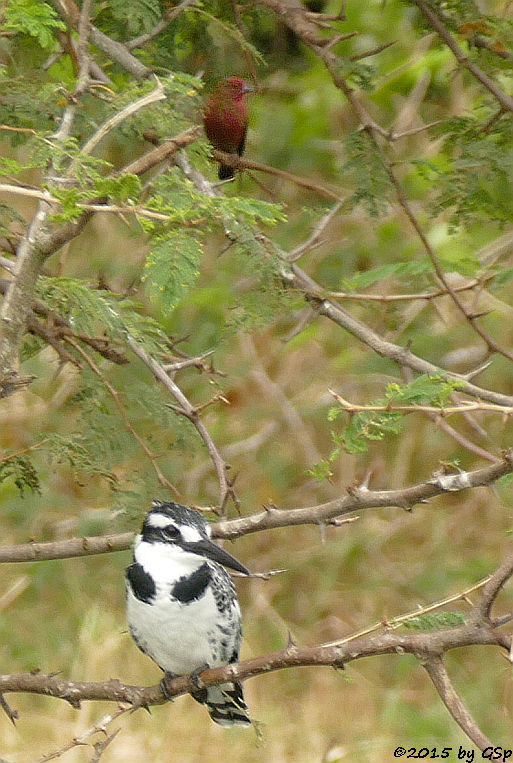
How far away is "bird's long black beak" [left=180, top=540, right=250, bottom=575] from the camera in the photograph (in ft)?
7.66

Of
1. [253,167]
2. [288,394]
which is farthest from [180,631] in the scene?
[288,394]

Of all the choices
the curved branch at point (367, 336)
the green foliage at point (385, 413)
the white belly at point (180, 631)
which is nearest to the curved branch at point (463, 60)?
the curved branch at point (367, 336)

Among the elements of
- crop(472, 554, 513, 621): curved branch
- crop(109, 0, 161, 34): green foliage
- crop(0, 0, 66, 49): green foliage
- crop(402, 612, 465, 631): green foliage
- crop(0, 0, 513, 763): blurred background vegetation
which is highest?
crop(0, 0, 66, 49): green foliage

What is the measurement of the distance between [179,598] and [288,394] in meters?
2.94

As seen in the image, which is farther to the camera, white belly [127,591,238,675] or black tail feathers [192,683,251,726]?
black tail feathers [192,683,251,726]

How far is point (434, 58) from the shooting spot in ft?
14.7

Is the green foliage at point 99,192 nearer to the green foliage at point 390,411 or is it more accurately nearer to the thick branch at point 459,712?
the green foliage at point 390,411

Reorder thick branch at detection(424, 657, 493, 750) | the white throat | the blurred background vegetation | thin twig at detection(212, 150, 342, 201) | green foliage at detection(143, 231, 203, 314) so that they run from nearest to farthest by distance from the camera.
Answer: thick branch at detection(424, 657, 493, 750) < green foliage at detection(143, 231, 203, 314) < the white throat < thin twig at detection(212, 150, 342, 201) < the blurred background vegetation

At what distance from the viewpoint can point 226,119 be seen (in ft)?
9.33

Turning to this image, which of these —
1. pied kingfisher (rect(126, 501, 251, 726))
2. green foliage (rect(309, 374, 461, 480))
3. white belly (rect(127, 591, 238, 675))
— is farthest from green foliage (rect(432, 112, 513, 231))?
white belly (rect(127, 591, 238, 675))

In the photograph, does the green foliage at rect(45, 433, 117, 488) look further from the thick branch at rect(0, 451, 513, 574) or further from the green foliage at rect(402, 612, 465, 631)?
the green foliage at rect(402, 612, 465, 631)

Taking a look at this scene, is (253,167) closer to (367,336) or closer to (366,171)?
(366,171)

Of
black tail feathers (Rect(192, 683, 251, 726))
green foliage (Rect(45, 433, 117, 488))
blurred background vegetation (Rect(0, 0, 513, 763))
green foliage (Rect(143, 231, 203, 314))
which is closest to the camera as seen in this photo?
green foliage (Rect(143, 231, 203, 314))

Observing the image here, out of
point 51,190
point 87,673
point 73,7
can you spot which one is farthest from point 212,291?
point 51,190
